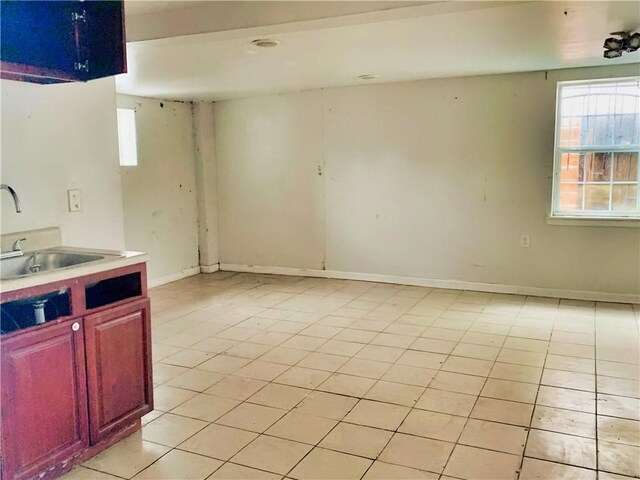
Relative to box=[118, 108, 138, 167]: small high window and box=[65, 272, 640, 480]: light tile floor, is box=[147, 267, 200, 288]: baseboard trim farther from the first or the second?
box=[118, 108, 138, 167]: small high window

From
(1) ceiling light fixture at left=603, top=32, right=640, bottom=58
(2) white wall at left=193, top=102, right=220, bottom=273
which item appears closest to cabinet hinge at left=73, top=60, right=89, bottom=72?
(1) ceiling light fixture at left=603, top=32, right=640, bottom=58

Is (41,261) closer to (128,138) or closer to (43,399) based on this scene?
(43,399)

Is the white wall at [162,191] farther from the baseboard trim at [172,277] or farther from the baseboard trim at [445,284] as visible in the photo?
the baseboard trim at [445,284]

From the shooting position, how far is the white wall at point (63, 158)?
2.52m

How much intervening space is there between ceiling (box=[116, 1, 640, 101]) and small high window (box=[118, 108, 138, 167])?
0.82 feet

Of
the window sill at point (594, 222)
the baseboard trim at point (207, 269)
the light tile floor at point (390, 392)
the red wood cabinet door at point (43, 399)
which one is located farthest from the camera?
the baseboard trim at point (207, 269)

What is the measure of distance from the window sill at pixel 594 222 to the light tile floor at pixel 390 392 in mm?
696

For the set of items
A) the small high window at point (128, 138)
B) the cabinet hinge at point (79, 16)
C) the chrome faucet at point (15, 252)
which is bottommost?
the chrome faucet at point (15, 252)

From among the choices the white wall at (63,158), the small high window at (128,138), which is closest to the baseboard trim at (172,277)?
the small high window at (128,138)

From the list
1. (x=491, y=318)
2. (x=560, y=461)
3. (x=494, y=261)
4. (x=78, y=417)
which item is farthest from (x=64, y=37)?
(x=494, y=261)

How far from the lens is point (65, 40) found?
2529mm

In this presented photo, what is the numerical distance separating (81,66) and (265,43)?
1145 mm

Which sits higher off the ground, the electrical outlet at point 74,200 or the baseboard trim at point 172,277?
the electrical outlet at point 74,200

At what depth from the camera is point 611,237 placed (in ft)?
15.1
